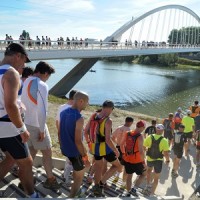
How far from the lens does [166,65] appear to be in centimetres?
6881

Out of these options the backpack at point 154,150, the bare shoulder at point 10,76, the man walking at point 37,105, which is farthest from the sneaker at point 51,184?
the backpack at point 154,150

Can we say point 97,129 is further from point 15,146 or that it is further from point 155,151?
point 155,151

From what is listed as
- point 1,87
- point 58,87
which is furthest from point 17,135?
point 58,87

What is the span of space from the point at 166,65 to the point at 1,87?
67.9 meters

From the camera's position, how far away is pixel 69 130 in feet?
12.2

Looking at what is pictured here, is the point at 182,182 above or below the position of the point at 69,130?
below

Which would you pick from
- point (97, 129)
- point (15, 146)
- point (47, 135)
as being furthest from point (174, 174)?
point (15, 146)

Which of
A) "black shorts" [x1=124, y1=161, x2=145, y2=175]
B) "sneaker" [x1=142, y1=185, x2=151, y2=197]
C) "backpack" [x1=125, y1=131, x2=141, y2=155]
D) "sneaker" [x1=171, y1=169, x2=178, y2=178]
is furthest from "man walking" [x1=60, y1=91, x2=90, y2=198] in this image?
"sneaker" [x1=171, y1=169, x2=178, y2=178]

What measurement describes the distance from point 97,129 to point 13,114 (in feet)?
5.29

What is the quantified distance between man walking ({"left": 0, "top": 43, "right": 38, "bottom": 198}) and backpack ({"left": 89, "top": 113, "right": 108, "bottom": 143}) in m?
1.16

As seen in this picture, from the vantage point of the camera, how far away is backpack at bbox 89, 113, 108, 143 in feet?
13.8

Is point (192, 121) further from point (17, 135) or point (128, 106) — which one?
point (128, 106)

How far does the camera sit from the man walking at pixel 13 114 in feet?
9.23

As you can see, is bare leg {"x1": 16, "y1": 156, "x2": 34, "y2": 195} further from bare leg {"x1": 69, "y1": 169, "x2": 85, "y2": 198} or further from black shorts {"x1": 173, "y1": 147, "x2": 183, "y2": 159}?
black shorts {"x1": 173, "y1": 147, "x2": 183, "y2": 159}
